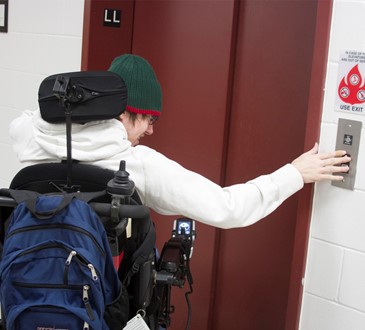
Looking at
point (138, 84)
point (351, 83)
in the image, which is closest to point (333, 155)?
point (351, 83)

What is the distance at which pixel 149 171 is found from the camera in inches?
67.5

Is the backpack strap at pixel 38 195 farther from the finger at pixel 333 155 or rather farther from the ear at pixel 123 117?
the finger at pixel 333 155

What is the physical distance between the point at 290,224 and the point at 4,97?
1828mm

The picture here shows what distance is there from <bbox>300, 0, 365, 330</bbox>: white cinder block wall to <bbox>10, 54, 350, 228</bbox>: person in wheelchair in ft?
0.27

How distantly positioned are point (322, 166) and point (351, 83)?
0.86 ft

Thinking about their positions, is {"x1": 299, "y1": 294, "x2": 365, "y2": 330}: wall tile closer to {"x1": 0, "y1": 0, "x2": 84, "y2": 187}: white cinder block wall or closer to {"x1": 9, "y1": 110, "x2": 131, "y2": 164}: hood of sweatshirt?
{"x1": 9, "y1": 110, "x2": 131, "y2": 164}: hood of sweatshirt

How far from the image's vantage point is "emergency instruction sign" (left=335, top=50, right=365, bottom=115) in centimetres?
177

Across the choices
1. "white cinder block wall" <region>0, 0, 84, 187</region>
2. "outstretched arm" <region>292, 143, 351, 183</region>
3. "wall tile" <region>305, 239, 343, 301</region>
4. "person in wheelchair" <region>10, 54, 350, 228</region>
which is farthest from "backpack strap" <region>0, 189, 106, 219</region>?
"white cinder block wall" <region>0, 0, 84, 187</region>

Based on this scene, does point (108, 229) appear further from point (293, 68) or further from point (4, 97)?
point (4, 97)

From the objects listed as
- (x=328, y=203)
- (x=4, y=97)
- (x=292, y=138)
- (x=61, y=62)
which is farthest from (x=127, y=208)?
(x=4, y=97)

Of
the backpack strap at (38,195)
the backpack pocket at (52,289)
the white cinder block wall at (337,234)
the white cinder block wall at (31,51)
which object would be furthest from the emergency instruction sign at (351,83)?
the white cinder block wall at (31,51)

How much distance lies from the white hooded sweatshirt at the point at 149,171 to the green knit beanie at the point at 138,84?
0.37 feet

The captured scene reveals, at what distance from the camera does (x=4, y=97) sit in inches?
132

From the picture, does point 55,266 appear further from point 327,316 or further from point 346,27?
point 346,27
